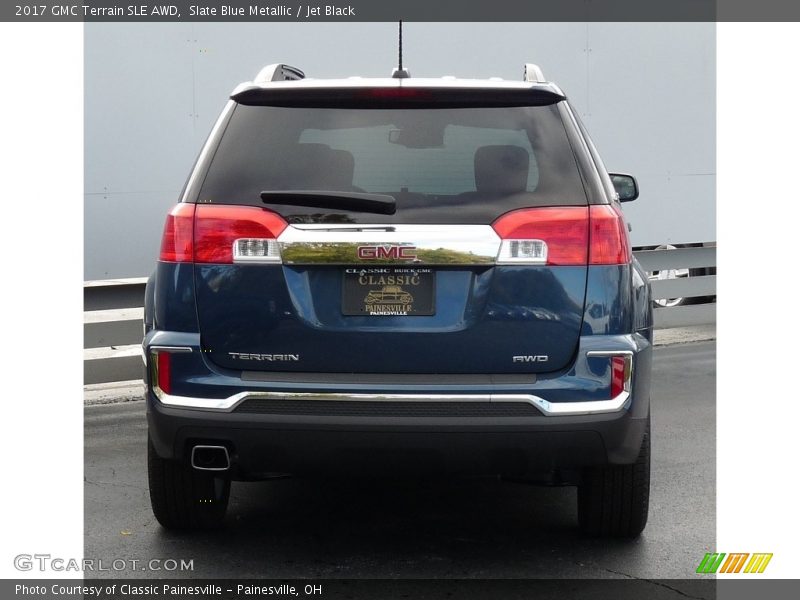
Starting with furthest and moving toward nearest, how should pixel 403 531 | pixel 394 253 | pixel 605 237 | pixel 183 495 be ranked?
1. pixel 403 531
2. pixel 183 495
3. pixel 605 237
4. pixel 394 253

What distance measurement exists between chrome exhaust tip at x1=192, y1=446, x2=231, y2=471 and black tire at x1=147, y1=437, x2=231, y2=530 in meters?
0.42

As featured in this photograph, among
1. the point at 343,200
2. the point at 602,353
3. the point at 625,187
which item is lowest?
the point at 602,353

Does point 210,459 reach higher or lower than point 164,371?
lower

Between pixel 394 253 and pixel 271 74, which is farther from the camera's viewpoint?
pixel 271 74

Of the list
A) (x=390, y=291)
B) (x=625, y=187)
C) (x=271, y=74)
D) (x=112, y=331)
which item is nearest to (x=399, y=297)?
(x=390, y=291)

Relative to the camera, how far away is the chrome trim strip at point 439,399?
4.25 meters

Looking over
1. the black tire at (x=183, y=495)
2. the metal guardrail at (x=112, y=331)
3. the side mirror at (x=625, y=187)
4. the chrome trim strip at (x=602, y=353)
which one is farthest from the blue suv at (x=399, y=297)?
the metal guardrail at (x=112, y=331)

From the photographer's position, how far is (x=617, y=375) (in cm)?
435

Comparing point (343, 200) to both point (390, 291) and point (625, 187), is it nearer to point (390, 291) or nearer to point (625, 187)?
point (390, 291)

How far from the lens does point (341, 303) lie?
4.29 metres

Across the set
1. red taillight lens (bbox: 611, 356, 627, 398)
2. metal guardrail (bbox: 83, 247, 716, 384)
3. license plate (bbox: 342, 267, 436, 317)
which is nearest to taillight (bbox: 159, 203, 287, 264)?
license plate (bbox: 342, 267, 436, 317)

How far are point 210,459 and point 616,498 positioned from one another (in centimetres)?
165

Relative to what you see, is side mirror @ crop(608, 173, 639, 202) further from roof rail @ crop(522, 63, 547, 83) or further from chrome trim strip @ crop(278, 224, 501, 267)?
chrome trim strip @ crop(278, 224, 501, 267)

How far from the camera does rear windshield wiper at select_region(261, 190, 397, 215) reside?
4.30 metres
